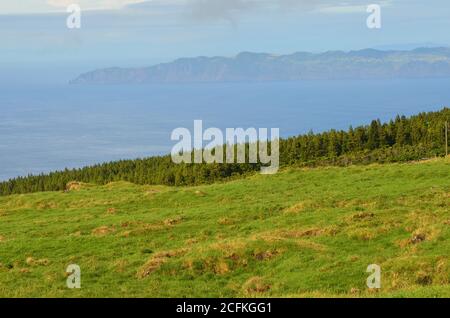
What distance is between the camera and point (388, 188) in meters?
39.4

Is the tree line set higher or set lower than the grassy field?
higher

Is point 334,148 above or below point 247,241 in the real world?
above

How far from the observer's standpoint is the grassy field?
19.8 meters

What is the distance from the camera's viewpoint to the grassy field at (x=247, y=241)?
19.8m

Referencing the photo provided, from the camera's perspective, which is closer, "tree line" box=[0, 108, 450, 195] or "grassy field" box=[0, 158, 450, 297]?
"grassy field" box=[0, 158, 450, 297]

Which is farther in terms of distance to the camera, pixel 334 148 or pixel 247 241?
pixel 334 148

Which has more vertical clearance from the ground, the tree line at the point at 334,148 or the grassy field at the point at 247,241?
the tree line at the point at 334,148

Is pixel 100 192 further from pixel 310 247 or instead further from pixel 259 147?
pixel 259 147

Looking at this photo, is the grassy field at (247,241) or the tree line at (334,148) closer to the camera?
the grassy field at (247,241)

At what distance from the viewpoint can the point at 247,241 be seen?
24312mm
